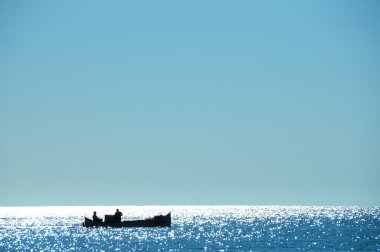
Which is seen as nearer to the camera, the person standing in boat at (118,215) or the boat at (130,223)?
the person standing in boat at (118,215)

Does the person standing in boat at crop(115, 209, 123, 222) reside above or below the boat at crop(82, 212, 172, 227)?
above

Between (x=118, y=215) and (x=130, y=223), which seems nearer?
(x=118, y=215)

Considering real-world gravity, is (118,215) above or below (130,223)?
above

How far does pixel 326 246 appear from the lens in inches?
3765

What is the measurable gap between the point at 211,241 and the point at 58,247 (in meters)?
22.4

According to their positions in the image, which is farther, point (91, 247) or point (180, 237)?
point (180, 237)

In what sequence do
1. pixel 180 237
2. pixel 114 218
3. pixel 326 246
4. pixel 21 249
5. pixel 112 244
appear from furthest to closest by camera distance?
pixel 114 218, pixel 180 237, pixel 112 244, pixel 21 249, pixel 326 246

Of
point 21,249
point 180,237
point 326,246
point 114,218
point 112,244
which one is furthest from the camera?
point 114,218

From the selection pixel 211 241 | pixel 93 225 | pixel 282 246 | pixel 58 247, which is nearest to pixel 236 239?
pixel 211 241

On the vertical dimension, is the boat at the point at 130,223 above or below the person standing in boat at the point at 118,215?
below

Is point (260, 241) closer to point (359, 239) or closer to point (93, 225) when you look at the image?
point (359, 239)

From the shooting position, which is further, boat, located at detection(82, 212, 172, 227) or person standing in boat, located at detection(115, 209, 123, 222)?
boat, located at detection(82, 212, 172, 227)

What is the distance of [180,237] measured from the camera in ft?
395

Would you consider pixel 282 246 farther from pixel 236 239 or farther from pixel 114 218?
pixel 114 218
